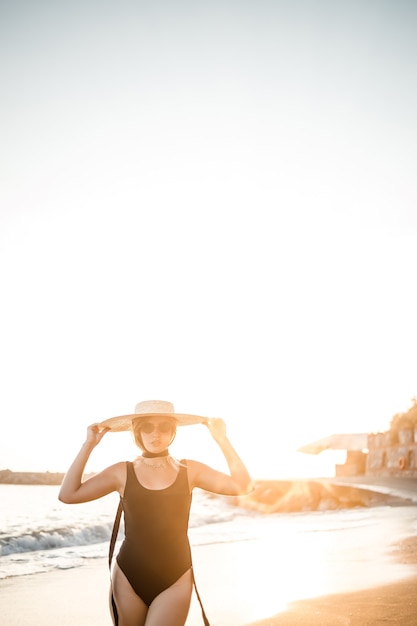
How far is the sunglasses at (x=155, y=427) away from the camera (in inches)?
148

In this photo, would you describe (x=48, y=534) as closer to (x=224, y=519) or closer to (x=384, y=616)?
(x=224, y=519)

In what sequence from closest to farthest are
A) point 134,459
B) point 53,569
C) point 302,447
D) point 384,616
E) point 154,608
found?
point 154,608, point 134,459, point 384,616, point 53,569, point 302,447

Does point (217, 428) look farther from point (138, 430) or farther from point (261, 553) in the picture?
point (261, 553)

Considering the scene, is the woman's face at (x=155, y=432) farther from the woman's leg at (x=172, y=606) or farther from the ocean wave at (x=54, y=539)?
the ocean wave at (x=54, y=539)

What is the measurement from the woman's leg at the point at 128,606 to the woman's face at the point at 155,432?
72 centimetres

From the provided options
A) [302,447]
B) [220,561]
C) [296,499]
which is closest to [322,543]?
[220,561]

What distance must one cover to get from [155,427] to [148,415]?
0.09m

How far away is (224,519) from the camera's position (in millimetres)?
27000

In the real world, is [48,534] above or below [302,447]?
below

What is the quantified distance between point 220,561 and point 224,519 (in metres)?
15.6

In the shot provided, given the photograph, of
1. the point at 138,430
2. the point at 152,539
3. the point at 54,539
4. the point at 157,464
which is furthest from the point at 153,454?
the point at 54,539

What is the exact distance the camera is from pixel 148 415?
3721 mm

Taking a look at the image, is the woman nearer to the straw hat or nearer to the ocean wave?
the straw hat

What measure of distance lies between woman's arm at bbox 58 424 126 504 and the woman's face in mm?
196
